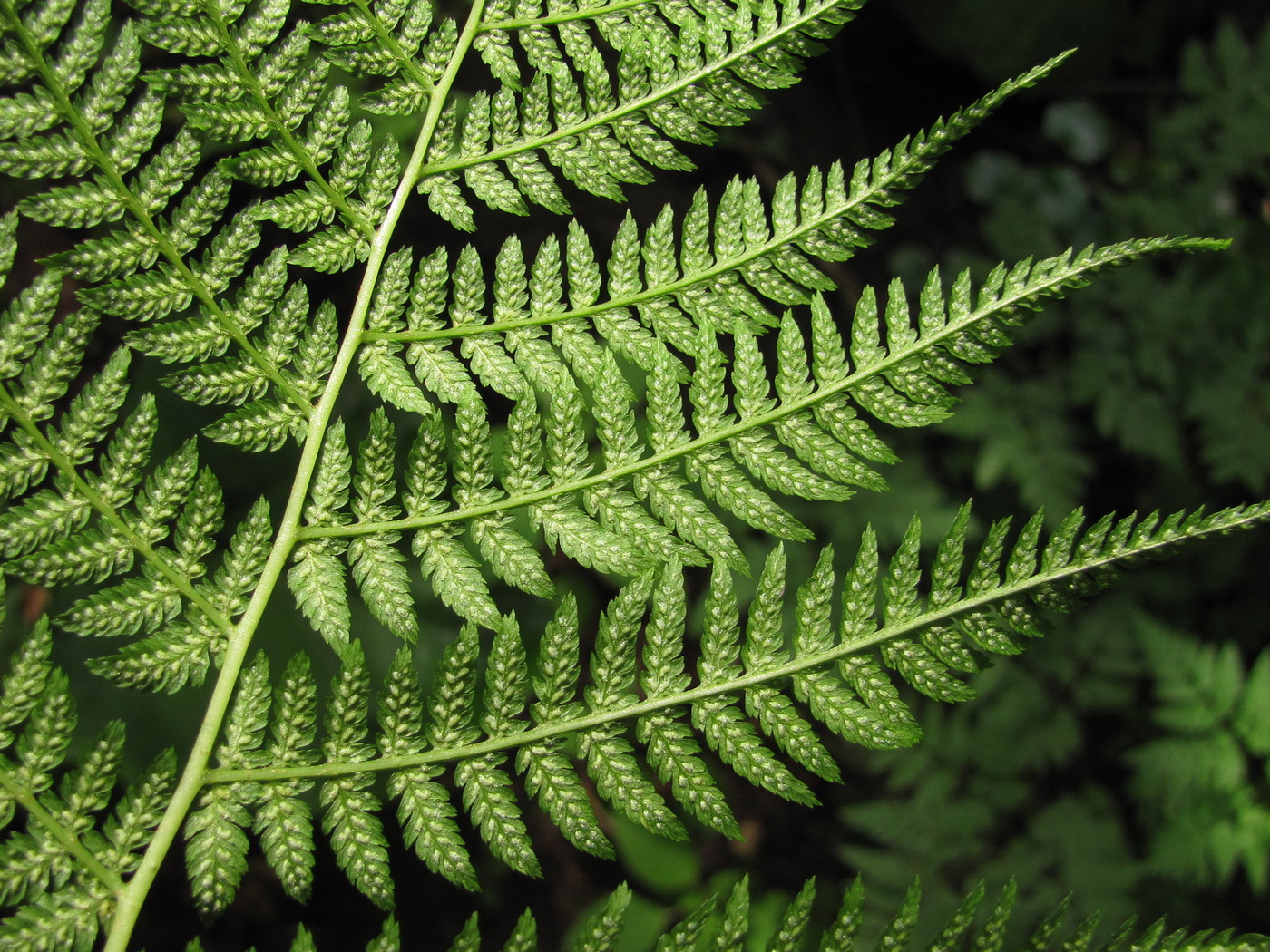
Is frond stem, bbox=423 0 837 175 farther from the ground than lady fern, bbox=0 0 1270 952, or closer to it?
farther from the ground

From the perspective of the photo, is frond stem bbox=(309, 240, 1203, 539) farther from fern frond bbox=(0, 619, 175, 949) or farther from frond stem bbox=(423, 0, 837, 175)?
frond stem bbox=(423, 0, 837, 175)

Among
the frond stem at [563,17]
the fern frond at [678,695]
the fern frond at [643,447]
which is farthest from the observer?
the frond stem at [563,17]

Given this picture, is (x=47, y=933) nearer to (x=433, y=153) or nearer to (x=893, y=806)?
(x=433, y=153)

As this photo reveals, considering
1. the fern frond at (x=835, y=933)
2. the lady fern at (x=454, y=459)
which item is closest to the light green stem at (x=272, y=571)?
the lady fern at (x=454, y=459)

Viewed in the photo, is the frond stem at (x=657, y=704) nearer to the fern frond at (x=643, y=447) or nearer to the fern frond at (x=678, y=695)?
the fern frond at (x=678, y=695)

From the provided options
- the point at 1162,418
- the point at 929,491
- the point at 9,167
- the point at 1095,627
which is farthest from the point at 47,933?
the point at 1162,418

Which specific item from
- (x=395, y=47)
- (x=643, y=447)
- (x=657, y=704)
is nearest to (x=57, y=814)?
(x=657, y=704)

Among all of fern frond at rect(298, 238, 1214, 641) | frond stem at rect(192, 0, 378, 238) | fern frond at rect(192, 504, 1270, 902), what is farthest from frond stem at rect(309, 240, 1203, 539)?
frond stem at rect(192, 0, 378, 238)
